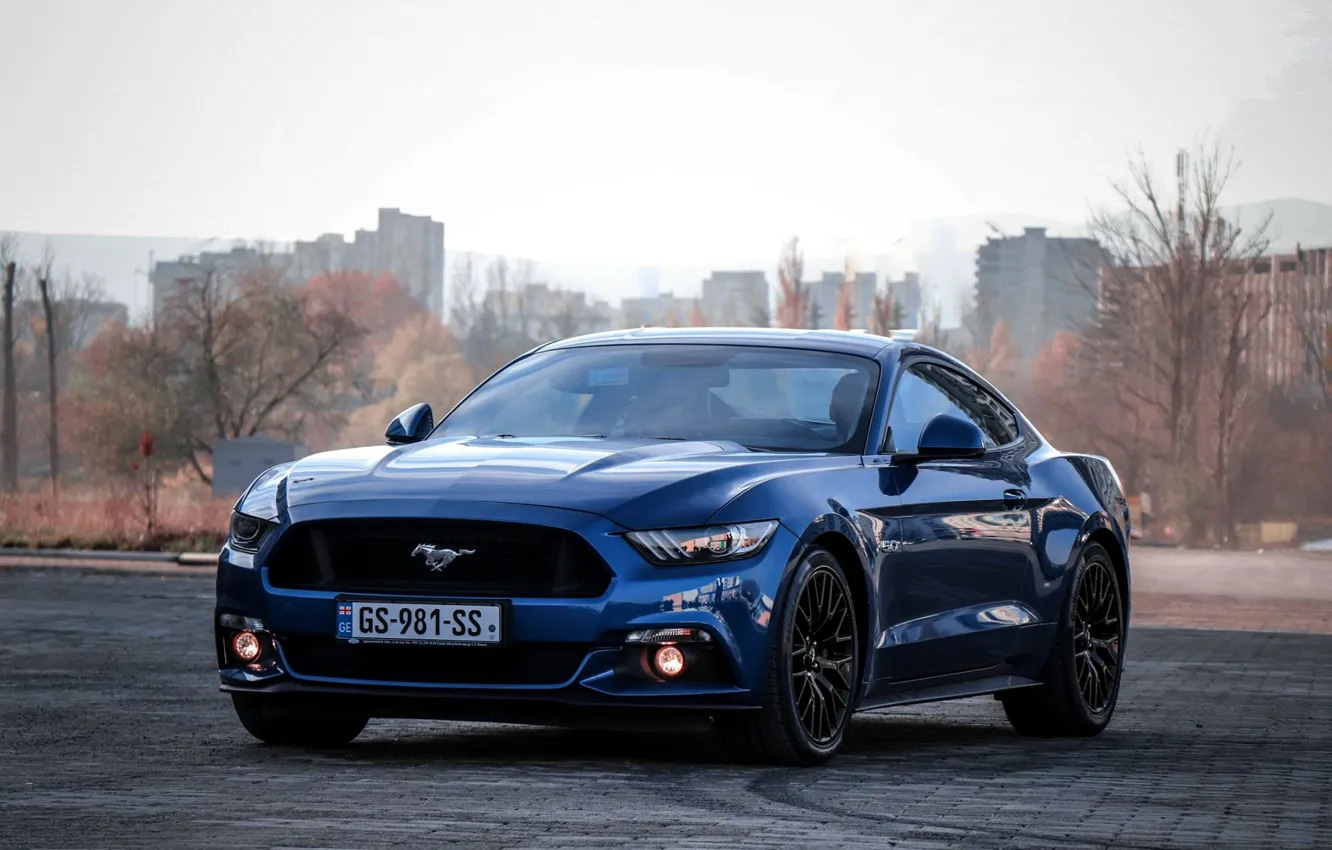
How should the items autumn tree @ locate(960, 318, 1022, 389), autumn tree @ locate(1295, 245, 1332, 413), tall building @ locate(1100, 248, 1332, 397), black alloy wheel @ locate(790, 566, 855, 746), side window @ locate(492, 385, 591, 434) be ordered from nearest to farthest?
black alloy wheel @ locate(790, 566, 855, 746), side window @ locate(492, 385, 591, 434), tall building @ locate(1100, 248, 1332, 397), autumn tree @ locate(1295, 245, 1332, 413), autumn tree @ locate(960, 318, 1022, 389)

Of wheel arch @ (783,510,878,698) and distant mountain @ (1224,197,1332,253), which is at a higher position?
distant mountain @ (1224,197,1332,253)

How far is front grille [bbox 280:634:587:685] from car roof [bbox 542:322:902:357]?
80.4 inches

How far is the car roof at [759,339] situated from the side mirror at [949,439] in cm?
59

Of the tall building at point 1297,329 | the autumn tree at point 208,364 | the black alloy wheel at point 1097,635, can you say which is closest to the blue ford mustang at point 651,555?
the black alloy wheel at point 1097,635

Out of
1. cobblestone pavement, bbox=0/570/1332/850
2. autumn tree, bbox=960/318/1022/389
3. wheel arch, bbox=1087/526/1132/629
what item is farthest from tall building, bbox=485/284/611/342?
cobblestone pavement, bbox=0/570/1332/850

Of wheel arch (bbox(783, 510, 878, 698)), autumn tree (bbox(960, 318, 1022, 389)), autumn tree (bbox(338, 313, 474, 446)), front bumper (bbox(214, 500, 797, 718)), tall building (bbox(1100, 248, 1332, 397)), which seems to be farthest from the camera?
autumn tree (bbox(960, 318, 1022, 389))

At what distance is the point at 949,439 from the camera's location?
8.43 metres

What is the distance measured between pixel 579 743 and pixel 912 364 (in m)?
2.15

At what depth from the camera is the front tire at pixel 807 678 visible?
7410 mm

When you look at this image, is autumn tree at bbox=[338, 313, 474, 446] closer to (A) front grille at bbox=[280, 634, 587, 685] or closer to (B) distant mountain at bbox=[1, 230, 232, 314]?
(B) distant mountain at bbox=[1, 230, 232, 314]

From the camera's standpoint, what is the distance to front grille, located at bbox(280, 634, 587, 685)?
23.7 feet

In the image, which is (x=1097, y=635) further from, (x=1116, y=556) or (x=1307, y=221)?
(x=1307, y=221)

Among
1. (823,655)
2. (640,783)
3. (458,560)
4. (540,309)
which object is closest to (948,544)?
(823,655)

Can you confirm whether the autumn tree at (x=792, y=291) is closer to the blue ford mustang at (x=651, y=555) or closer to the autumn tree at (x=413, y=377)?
the autumn tree at (x=413, y=377)
